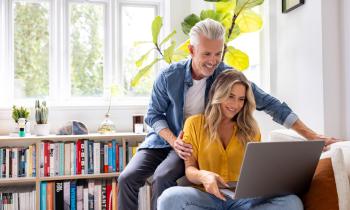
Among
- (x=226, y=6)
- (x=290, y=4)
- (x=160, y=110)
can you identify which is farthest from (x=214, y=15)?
(x=160, y=110)

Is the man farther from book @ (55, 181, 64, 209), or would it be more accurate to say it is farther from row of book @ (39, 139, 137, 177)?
book @ (55, 181, 64, 209)

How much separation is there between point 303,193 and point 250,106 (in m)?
0.48

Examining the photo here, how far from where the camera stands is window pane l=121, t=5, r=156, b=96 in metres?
3.69

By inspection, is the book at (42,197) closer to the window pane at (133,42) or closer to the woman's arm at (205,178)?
the window pane at (133,42)

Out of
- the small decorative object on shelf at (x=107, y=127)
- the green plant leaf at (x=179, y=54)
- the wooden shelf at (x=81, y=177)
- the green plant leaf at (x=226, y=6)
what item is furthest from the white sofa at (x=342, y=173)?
the small decorative object on shelf at (x=107, y=127)

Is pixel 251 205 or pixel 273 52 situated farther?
pixel 273 52

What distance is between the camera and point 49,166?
2.99 meters

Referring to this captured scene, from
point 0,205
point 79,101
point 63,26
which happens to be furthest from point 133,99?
point 0,205

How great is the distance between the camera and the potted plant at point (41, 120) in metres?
3.01

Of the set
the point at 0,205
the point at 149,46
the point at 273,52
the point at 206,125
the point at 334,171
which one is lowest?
the point at 0,205

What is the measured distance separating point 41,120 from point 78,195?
0.73 meters

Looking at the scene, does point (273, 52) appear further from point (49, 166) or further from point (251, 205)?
point (49, 166)

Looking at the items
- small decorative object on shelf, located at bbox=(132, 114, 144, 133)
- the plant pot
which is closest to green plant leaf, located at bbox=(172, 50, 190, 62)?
small decorative object on shelf, located at bbox=(132, 114, 144, 133)

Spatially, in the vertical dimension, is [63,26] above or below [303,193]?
above
